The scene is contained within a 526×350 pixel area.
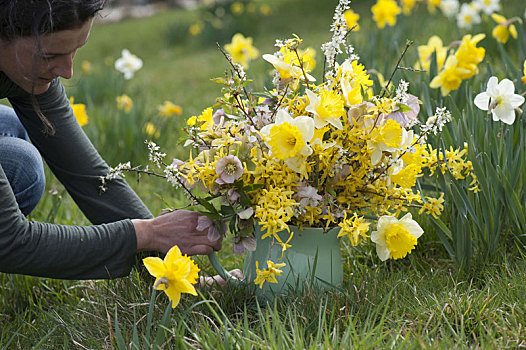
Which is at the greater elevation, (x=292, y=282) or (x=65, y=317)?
(x=292, y=282)

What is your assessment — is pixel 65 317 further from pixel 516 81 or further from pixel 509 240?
pixel 516 81

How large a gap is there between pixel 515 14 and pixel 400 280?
8.55ft

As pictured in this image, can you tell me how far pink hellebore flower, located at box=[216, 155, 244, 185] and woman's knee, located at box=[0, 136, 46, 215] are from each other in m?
0.83

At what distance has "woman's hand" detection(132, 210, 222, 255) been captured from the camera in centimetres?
134

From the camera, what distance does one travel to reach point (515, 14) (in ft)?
11.1

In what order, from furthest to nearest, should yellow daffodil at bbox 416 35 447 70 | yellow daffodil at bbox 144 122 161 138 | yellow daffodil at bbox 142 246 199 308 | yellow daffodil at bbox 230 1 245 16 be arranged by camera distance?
1. yellow daffodil at bbox 230 1 245 16
2. yellow daffodil at bbox 144 122 161 138
3. yellow daffodil at bbox 416 35 447 70
4. yellow daffodil at bbox 142 246 199 308

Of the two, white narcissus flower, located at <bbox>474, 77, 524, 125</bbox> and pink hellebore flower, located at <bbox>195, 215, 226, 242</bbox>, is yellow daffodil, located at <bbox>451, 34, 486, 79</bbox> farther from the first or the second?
pink hellebore flower, located at <bbox>195, 215, 226, 242</bbox>

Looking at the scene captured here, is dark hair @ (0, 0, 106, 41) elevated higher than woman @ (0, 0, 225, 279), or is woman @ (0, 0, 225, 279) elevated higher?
dark hair @ (0, 0, 106, 41)

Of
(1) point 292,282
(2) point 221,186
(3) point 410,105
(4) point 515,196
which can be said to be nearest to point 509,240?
(4) point 515,196

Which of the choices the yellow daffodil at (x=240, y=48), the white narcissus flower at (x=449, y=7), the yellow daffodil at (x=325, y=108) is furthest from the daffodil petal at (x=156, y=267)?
the white narcissus flower at (x=449, y=7)

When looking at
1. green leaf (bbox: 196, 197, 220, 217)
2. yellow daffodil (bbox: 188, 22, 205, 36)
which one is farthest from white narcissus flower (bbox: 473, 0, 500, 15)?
yellow daffodil (bbox: 188, 22, 205, 36)

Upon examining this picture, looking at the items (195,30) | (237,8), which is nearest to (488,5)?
(237,8)

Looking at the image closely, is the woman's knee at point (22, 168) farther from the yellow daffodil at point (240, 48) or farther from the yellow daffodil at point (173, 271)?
the yellow daffodil at point (240, 48)

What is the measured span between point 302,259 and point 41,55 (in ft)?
2.54
